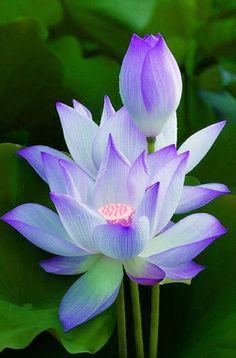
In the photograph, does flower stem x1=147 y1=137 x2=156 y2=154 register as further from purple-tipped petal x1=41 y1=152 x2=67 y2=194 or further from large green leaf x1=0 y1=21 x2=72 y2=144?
large green leaf x1=0 y1=21 x2=72 y2=144

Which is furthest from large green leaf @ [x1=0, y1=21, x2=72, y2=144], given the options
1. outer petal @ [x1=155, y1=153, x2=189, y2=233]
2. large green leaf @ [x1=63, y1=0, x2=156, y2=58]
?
outer petal @ [x1=155, y1=153, x2=189, y2=233]

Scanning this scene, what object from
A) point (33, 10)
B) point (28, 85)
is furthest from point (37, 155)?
point (33, 10)

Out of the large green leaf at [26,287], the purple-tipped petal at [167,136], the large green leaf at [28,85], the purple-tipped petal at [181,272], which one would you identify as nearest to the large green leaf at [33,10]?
the large green leaf at [28,85]

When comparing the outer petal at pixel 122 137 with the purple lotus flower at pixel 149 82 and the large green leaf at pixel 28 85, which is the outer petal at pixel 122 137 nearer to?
the purple lotus flower at pixel 149 82

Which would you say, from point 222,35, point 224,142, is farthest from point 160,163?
point 222,35

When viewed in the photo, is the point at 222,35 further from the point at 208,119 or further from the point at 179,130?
the point at 179,130

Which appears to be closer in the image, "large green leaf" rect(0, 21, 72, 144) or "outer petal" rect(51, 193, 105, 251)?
"outer petal" rect(51, 193, 105, 251)
